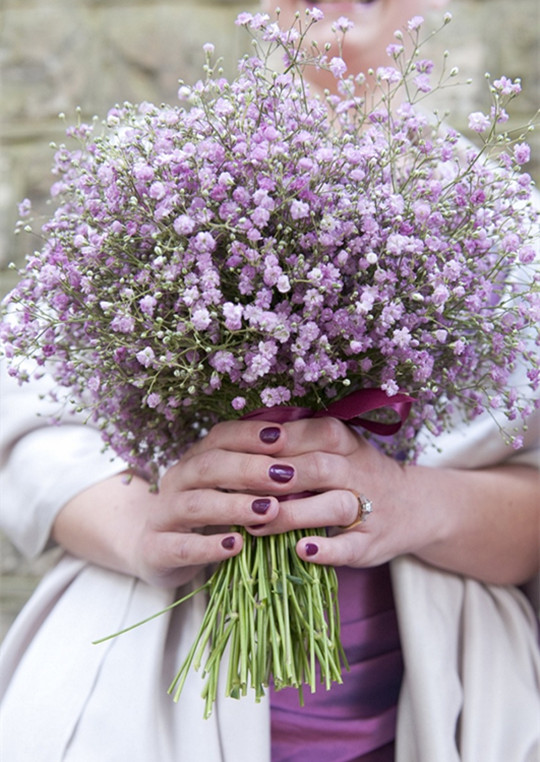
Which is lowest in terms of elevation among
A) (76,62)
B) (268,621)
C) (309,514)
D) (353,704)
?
(353,704)

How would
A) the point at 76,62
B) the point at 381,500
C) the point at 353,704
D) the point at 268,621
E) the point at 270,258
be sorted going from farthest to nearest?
the point at 76,62 → the point at 353,704 → the point at 381,500 → the point at 268,621 → the point at 270,258

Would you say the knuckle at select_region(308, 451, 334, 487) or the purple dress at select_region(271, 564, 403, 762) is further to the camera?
the purple dress at select_region(271, 564, 403, 762)

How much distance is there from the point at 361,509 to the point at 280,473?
113mm

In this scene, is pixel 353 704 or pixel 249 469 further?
pixel 353 704

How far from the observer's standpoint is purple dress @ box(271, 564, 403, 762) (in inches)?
44.8

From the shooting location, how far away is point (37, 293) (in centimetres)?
96

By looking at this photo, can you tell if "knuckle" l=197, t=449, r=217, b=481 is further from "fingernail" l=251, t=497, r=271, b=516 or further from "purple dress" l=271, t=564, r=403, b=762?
"purple dress" l=271, t=564, r=403, b=762

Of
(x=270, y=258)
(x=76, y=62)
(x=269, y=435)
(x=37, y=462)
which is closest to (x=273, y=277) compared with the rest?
(x=270, y=258)

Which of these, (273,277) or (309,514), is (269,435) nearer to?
(309,514)

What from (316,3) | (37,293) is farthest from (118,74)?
(37,293)

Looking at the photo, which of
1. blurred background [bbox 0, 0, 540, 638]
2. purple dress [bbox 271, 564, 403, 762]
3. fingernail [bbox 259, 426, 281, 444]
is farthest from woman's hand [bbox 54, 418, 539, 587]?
blurred background [bbox 0, 0, 540, 638]

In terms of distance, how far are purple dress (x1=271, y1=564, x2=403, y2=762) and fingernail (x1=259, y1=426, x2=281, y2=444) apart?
0.32 metres

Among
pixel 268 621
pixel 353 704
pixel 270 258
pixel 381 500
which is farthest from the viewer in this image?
pixel 353 704

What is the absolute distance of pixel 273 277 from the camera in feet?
2.73
